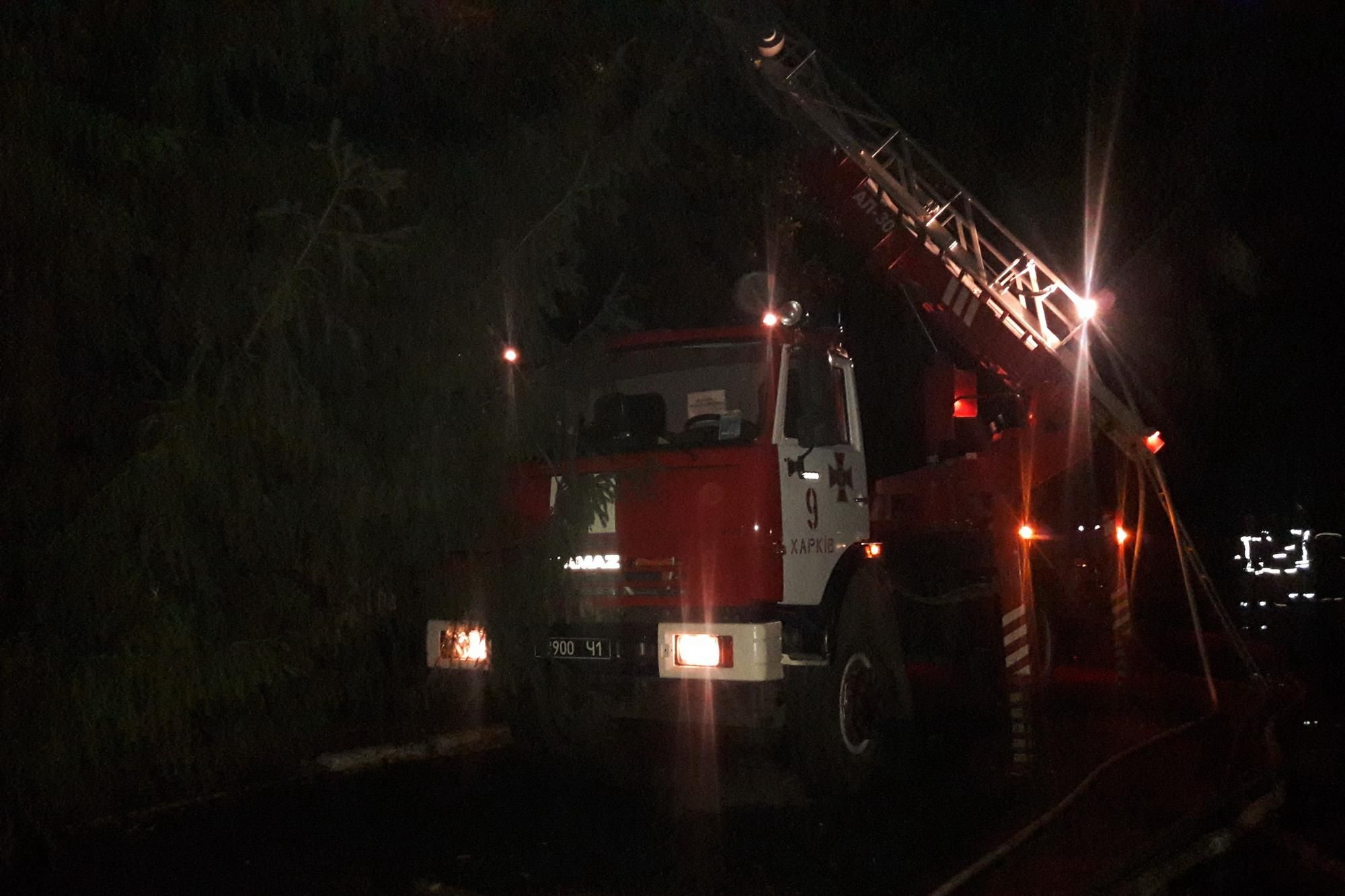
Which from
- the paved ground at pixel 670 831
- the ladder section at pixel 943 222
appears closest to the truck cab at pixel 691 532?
the paved ground at pixel 670 831

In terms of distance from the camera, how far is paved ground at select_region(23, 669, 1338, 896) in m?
5.68

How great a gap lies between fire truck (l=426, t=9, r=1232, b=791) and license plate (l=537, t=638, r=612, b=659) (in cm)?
2

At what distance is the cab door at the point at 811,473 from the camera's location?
7.09m

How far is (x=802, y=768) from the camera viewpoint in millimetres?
7125

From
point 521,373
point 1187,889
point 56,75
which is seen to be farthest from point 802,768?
point 56,75

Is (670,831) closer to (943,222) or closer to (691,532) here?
(691,532)

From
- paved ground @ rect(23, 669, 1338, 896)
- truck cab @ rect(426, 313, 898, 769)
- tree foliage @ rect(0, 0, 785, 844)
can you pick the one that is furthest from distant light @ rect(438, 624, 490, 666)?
paved ground @ rect(23, 669, 1338, 896)

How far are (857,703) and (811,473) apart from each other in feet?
4.78

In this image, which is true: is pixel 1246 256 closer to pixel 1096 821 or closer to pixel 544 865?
pixel 1096 821

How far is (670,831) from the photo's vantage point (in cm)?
668

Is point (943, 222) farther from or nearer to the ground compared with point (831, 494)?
farther from the ground

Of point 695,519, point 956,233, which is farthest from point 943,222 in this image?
point 695,519

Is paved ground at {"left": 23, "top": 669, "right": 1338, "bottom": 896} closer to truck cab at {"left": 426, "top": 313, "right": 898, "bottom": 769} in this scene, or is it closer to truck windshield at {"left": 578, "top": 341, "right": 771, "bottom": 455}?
truck cab at {"left": 426, "top": 313, "right": 898, "bottom": 769}

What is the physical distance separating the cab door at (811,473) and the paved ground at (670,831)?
1154 millimetres
